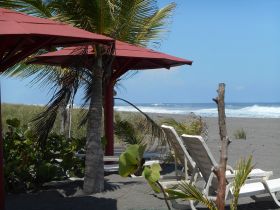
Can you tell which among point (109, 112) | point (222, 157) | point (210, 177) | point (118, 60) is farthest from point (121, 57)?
point (222, 157)

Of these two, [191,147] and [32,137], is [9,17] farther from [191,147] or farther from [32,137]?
[32,137]

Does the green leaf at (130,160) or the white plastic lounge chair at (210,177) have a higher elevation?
the green leaf at (130,160)

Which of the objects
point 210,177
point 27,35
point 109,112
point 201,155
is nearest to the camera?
point 27,35

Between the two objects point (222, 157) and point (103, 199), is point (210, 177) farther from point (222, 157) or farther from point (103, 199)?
point (222, 157)

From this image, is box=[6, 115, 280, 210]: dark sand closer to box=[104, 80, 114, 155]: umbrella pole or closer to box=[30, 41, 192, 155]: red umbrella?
box=[104, 80, 114, 155]: umbrella pole

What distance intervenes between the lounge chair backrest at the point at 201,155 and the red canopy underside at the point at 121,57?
1.91 meters

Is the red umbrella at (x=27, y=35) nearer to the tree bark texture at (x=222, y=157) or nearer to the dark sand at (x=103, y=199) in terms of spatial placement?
the dark sand at (x=103, y=199)

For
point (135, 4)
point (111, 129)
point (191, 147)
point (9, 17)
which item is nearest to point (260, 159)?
point (111, 129)

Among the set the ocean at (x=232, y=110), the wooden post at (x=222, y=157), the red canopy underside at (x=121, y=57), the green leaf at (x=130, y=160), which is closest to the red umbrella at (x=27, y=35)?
the red canopy underside at (x=121, y=57)

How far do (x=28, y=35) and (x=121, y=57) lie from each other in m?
3.77

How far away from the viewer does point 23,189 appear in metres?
7.46

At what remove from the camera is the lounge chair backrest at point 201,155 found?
18.1 feet

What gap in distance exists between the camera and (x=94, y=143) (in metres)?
7.00

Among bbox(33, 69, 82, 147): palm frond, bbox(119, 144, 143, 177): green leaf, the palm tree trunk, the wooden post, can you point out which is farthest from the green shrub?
the wooden post
